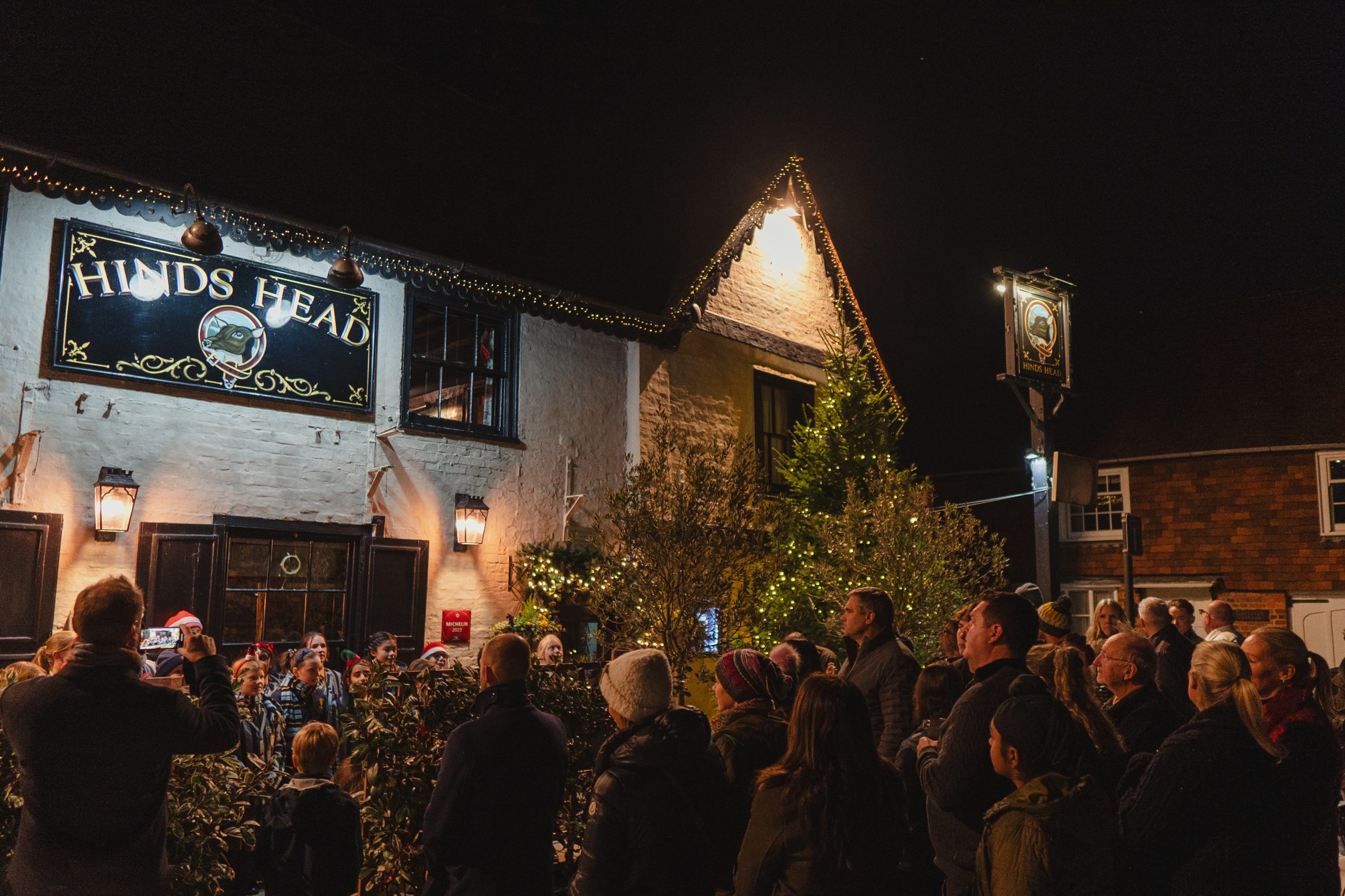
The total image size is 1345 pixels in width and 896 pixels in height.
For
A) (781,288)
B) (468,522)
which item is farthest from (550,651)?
(781,288)

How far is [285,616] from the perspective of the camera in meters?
10.1

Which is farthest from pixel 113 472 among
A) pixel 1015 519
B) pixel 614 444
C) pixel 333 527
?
pixel 1015 519

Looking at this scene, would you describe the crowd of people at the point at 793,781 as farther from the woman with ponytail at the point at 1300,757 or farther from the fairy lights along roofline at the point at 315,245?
the fairy lights along roofline at the point at 315,245

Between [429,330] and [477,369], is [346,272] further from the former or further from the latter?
[477,369]

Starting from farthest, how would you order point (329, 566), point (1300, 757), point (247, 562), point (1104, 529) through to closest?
1. point (1104, 529)
2. point (329, 566)
3. point (247, 562)
4. point (1300, 757)

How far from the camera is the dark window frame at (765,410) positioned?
15.9 m

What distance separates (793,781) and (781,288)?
1414 centimetres

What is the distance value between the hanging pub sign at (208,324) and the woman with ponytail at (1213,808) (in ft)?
29.9

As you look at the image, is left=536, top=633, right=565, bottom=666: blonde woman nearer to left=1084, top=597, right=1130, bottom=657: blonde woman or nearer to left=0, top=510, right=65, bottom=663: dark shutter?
left=0, top=510, right=65, bottom=663: dark shutter

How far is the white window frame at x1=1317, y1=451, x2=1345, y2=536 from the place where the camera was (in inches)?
696

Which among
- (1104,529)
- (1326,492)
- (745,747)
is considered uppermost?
(1326,492)

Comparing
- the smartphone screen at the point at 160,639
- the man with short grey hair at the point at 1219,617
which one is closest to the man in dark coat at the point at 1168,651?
Answer: the man with short grey hair at the point at 1219,617

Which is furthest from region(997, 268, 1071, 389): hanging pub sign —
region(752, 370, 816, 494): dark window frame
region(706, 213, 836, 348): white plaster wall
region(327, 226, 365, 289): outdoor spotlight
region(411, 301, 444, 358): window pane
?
region(327, 226, 365, 289): outdoor spotlight

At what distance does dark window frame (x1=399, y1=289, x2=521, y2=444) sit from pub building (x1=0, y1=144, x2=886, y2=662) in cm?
3
